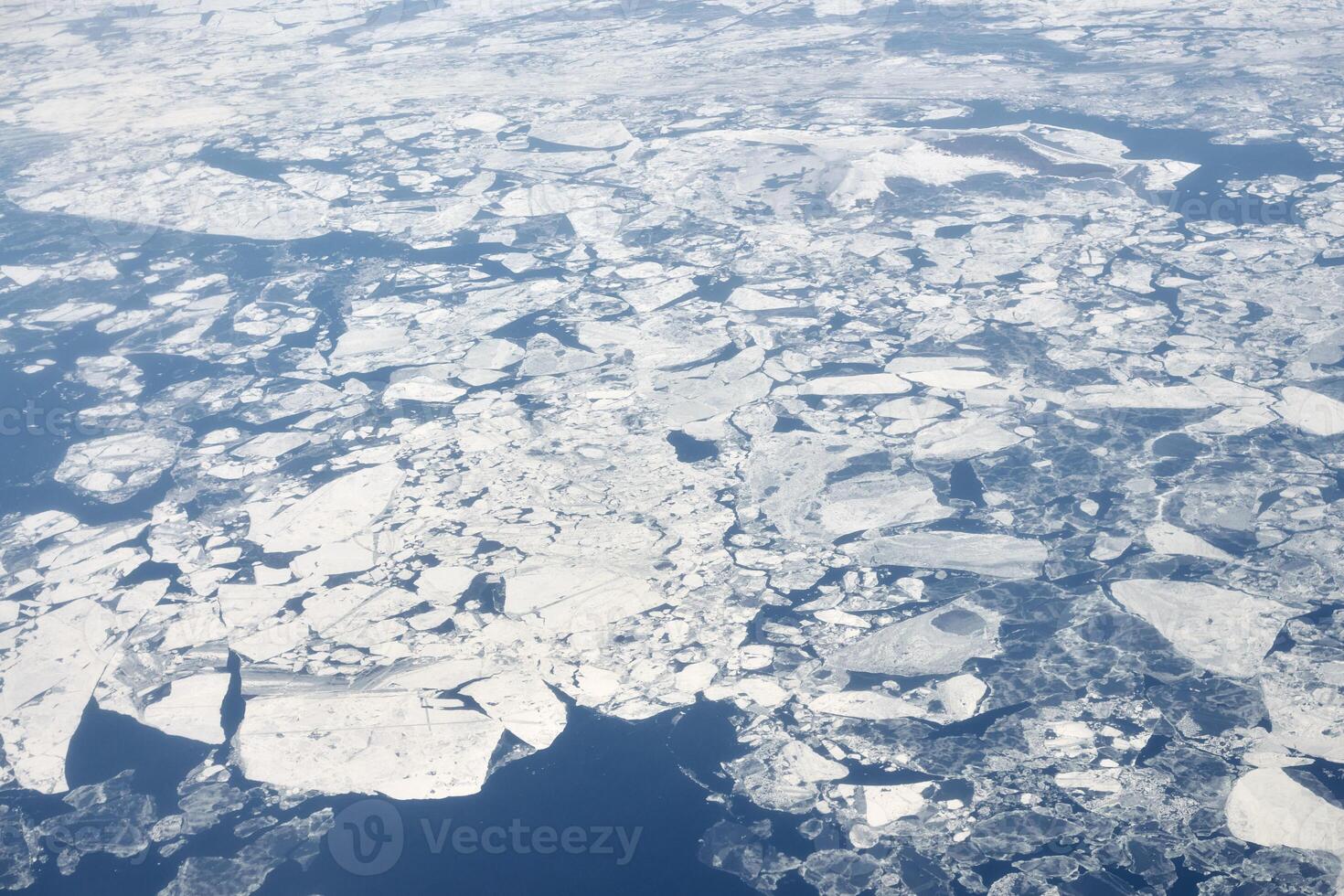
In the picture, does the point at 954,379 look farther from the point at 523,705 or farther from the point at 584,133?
the point at 584,133

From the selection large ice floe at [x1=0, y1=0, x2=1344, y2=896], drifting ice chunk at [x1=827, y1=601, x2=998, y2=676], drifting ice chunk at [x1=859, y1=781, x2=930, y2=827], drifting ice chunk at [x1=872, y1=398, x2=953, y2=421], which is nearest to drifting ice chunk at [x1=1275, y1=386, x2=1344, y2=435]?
large ice floe at [x1=0, y1=0, x2=1344, y2=896]

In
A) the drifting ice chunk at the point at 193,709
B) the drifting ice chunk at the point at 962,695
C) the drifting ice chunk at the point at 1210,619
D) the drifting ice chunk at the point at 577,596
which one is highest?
the drifting ice chunk at the point at 577,596

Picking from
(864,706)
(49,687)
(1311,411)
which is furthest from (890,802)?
(49,687)

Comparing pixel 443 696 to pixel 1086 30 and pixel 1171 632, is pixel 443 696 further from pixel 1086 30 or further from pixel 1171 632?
pixel 1086 30

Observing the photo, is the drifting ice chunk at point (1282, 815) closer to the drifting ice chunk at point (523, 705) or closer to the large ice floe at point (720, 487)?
the large ice floe at point (720, 487)

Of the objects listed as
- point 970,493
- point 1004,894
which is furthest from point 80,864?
point 970,493

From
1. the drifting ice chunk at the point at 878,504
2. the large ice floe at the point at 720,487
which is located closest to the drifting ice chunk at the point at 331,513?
the large ice floe at the point at 720,487
